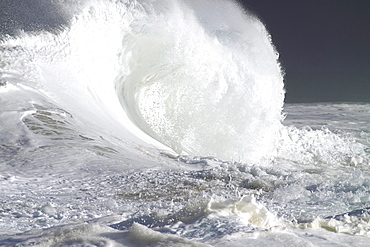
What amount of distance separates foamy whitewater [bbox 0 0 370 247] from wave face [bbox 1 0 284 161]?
0.01m

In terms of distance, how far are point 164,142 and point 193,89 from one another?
25.1 inches

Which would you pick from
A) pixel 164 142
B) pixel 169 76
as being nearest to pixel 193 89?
pixel 169 76

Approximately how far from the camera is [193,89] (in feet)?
11.7

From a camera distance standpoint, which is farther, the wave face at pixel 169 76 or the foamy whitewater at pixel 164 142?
the wave face at pixel 169 76

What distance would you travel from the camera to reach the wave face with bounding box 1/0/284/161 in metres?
3.17

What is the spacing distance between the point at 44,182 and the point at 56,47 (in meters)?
1.69

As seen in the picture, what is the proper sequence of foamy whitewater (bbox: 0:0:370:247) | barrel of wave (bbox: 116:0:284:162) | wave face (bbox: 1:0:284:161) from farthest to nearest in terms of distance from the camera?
1. barrel of wave (bbox: 116:0:284:162)
2. wave face (bbox: 1:0:284:161)
3. foamy whitewater (bbox: 0:0:370:247)

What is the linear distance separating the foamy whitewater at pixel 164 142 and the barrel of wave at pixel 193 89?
0.5 inches

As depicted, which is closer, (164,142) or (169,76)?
(164,142)

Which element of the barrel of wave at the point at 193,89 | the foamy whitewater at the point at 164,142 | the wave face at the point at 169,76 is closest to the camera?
the foamy whitewater at the point at 164,142

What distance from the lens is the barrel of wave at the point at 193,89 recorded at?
3285 mm

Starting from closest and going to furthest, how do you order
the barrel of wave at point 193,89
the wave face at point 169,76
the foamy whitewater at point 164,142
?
the foamy whitewater at point 164,142
the wave face at point 169,76
the barrel of wave at point 193,89

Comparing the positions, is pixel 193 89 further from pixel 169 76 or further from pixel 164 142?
pixel 164 142

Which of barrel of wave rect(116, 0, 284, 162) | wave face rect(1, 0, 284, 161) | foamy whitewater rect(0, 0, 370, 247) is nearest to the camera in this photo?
foamy whitewater rect(0, 0, 370, 247)
